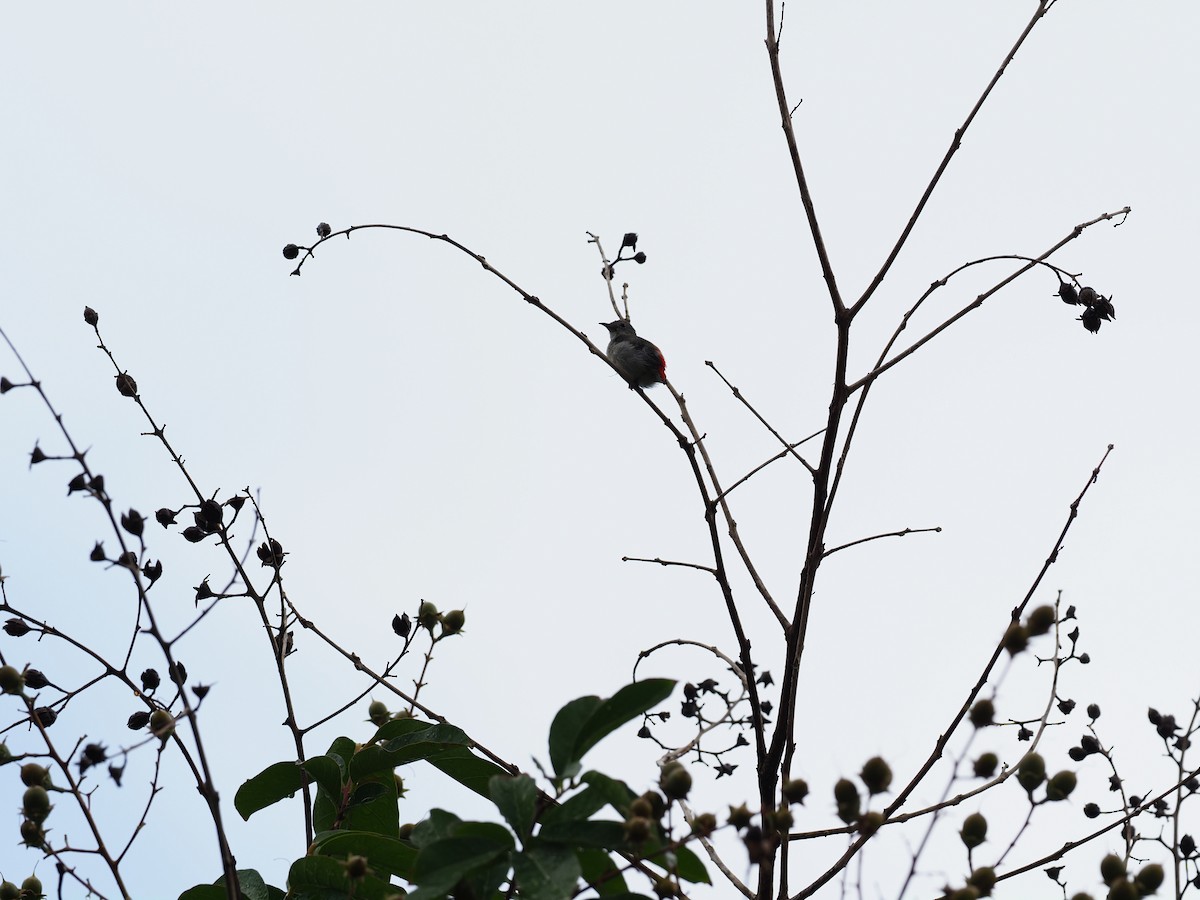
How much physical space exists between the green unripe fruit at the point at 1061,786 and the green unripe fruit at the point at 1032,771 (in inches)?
1.7

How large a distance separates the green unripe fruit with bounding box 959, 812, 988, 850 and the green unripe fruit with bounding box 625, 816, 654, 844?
2.88ft

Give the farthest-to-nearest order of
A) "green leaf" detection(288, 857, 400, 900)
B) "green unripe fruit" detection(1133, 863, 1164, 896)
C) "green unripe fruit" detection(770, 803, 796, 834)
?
"green leaf" detection(288, 857, 400, 900) → "green unripe fruit" detection(1133, 863, 1164, 896) → "green unripe fruit" detection(770, 803, 796, 834)

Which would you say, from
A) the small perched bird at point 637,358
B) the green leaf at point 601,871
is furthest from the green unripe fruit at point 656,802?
the small perched bird at point 637,358

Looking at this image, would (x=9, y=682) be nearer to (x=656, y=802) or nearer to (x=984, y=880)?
(x=656, y=802)

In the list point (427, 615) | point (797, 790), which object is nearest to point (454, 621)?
point (427, 615)

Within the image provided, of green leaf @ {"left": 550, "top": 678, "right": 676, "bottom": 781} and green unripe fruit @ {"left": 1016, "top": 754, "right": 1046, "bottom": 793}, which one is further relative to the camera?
green unripe fruit @ {"left": 1016, "top": 754, "right": 1046, "bottom": 793}

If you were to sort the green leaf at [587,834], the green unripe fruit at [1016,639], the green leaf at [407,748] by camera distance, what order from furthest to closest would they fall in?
the green leaf at [407,748], the green unripe fruit at [1016,639], the green leaf at [587,834]

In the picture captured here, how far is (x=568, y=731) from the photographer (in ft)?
7.76

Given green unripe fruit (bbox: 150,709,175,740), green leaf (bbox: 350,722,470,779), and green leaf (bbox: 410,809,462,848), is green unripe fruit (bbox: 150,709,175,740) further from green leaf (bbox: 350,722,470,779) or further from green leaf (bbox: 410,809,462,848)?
green leaf (bbox: 410,809,462,848)

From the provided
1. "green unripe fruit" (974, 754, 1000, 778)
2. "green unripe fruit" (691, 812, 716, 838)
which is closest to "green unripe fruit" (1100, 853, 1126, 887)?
"green unripe fruit" (974, 754, 1000, 778)

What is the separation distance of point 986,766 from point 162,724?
2.02 metres

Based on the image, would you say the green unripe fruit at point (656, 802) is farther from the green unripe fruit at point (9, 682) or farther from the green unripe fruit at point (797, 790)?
the green unripe fruit at point (9, 682)

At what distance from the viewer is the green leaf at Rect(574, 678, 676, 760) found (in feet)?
7.68

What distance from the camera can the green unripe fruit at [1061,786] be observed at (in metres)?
2.76
